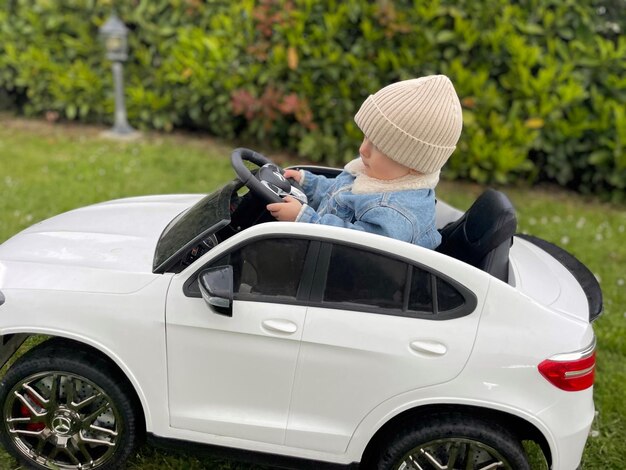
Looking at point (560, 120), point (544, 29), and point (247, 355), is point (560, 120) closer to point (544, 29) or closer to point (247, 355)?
point (544, 29)

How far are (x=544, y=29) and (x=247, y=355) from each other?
553cm

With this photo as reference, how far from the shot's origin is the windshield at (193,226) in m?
2.72

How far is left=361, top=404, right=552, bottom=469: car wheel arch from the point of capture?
2.63 m

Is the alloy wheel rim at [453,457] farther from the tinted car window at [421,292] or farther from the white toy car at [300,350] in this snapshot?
the tinted car window at [421,292]

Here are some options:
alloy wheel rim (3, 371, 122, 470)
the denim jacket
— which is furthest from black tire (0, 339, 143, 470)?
the denim jacket

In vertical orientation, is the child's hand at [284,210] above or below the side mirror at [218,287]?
above

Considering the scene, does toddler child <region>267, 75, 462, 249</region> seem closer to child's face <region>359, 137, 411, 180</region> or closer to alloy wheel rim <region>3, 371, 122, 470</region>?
child's face <region>359, 137, 411, 180</region>

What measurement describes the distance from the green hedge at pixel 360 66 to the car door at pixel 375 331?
4567mm

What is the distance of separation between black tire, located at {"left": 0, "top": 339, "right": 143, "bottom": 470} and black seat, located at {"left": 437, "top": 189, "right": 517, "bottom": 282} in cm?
165

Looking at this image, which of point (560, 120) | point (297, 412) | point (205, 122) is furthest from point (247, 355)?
point (205, 122)

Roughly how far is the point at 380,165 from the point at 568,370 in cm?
117

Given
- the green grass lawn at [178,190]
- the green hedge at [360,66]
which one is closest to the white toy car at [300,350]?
the green grass lawn at [178,190]

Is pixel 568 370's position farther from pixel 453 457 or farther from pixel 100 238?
pixel 100 238

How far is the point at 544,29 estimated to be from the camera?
666 cm
